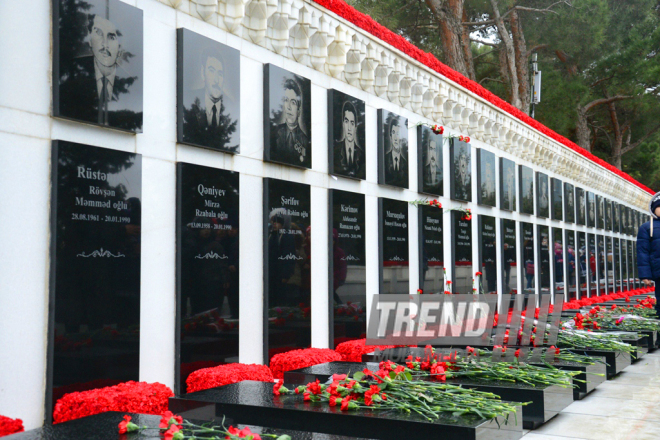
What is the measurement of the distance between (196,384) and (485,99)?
28.0ft

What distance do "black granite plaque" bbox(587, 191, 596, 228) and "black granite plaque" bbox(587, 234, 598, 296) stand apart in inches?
14.8

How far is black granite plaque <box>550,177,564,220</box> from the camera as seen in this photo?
1599 centimetres

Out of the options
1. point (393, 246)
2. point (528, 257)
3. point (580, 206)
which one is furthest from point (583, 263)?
point (393, 246)

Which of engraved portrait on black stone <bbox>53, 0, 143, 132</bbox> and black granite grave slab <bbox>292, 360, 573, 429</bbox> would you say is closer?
engraved portrait on black stone <bbox>53, 0, 143, 132</bbox>

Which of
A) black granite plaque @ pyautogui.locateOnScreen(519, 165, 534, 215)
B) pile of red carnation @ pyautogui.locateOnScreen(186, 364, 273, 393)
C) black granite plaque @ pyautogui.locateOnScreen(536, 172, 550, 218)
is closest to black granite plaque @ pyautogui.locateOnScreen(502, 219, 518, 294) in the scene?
black granite plaque @ pyautogui.locateOnScreen(519, 165, 534, 215)

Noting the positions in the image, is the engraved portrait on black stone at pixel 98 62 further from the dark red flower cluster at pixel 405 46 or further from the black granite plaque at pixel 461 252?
the black granite plaque at pixel 461 252

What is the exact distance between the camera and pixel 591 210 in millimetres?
19609

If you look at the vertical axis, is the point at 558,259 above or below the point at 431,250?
below

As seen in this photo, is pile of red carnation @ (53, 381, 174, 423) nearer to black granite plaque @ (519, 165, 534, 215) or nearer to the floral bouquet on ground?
the floral bouquet on ground

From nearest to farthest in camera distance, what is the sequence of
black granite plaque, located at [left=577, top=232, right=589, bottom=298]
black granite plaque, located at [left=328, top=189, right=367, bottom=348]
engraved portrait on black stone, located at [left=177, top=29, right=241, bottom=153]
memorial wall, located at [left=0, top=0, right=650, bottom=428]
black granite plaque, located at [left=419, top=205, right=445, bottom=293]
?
memorial wall, located at [left=0, top=0, right=650, bottom=428] < engraved portrait on black stone, located at [left=177, top=29, right=241, bottom=153] < black granite plaque, located at [left=328, top=189, right=367, bottom=348] < black granite plaque, located at [left=419, top=205, right=445, bottom=293] < black granite plaque, located at [left=577, top=232, right=589, bottom=298]

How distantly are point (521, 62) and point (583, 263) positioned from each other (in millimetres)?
6941

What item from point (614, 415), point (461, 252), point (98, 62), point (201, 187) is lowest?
point (614, 415)

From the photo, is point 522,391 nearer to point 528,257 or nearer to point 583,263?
point 528,257

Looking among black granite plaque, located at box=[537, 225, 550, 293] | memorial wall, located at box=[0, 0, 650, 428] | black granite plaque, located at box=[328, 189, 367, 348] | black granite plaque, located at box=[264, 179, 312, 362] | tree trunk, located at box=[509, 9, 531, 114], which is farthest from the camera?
tree trunk, located at box=[509, 9, 531, 114]
